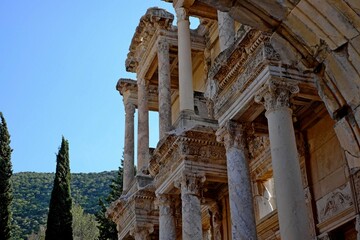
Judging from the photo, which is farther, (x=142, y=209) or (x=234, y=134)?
(x=142, y=209)

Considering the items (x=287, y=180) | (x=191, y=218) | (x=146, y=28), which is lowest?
(x=287, y=180)

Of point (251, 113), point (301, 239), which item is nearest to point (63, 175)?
point (251, 113)

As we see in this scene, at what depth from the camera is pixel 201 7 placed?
1692cm

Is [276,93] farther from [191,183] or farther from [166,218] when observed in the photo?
[166,218]

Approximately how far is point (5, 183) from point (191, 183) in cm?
2437

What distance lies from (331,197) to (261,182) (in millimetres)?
3590

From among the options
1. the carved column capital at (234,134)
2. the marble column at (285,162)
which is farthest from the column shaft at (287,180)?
the carved column capital at (234,134)

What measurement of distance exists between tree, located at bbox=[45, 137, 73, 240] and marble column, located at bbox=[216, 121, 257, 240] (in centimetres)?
2347

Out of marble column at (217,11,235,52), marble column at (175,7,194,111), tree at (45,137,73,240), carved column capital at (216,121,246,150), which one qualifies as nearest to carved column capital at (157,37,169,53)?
marble column at (175,7,194,111)

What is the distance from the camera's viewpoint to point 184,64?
54.3 feet

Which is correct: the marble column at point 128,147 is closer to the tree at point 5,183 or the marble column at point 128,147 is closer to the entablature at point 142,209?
the entablature at point 142,209

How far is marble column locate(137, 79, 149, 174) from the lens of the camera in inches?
774

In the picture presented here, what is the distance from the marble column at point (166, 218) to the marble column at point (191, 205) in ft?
4.89

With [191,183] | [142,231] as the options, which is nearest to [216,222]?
[142,231]
